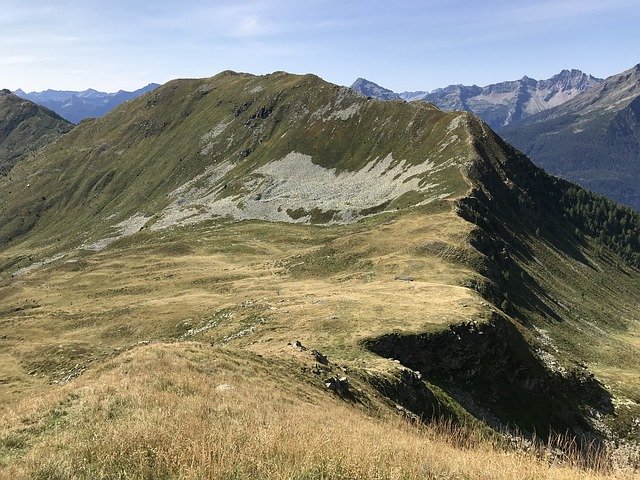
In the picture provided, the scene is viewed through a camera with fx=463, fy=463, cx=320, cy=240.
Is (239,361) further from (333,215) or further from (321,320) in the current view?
(333,215)

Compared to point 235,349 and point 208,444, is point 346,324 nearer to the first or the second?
point 235,349

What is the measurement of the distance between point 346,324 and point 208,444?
3485cm

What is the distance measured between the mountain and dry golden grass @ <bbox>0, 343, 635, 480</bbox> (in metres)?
0.08

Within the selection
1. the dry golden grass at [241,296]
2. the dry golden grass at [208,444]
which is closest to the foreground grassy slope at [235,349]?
the dry golden grass at [208,444]

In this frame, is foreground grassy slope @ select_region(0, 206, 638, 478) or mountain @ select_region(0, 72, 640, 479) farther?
mountain @ select_region(0, 72, 640, 479)

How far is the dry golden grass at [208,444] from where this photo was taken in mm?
9719

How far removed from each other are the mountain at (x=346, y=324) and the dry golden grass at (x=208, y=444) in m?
0.08

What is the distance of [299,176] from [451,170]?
208ft

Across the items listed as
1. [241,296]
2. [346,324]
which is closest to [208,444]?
[346,324]

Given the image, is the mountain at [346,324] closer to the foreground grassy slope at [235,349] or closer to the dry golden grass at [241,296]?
the foreground grassy slope at [235,349]

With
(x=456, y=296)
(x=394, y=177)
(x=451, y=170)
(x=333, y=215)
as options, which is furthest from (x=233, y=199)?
(x=456, y=296)

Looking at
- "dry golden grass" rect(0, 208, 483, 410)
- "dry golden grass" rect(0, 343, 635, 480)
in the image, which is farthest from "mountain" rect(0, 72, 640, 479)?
"dry golden grass" rect(0, 208, 483, 410)

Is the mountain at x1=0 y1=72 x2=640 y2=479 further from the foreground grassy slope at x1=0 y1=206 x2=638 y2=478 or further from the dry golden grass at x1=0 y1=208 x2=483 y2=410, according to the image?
the dry golden grass at x1=0 y1=208 x2=483 y2=410

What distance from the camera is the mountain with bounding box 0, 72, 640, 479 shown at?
11.6 m
